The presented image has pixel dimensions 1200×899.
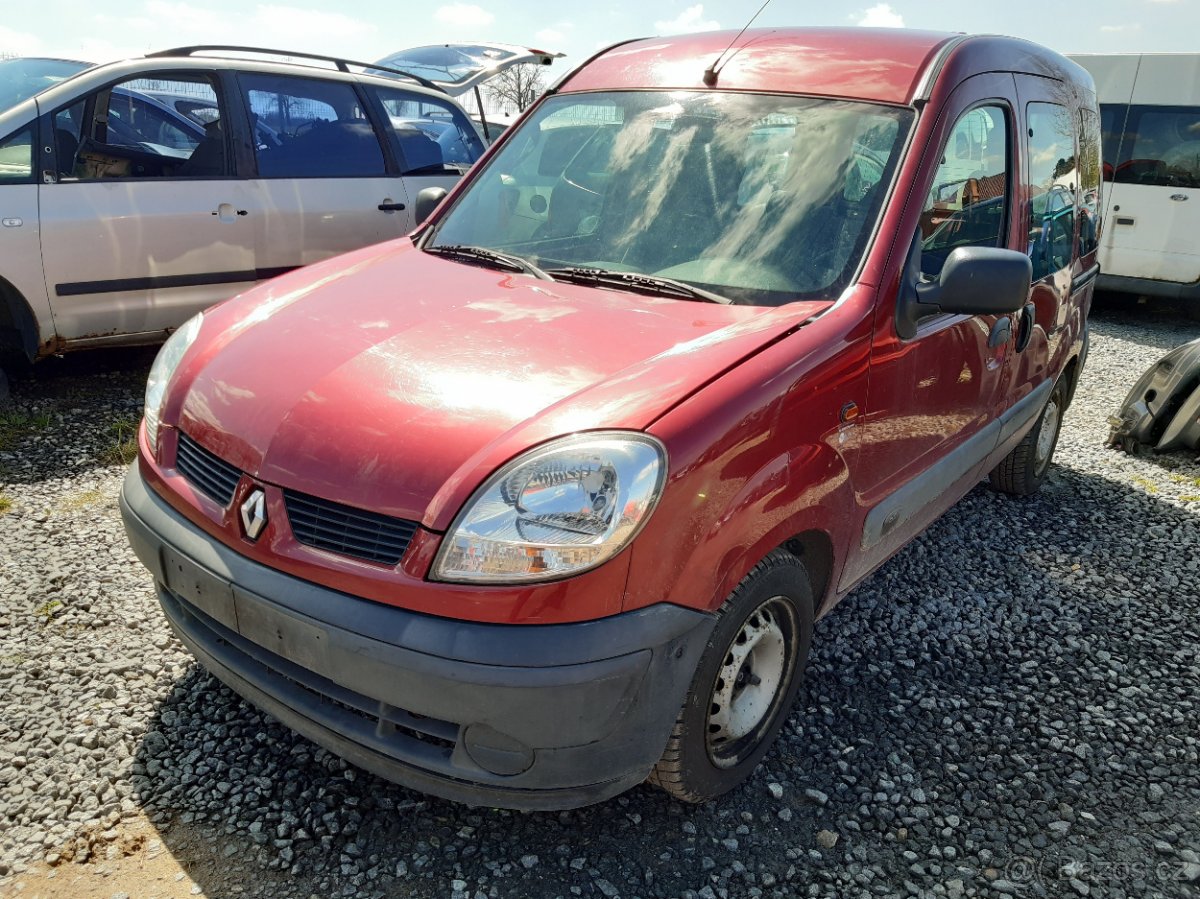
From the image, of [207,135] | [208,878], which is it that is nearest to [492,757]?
[208,878]

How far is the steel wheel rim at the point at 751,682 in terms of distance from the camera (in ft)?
7.78

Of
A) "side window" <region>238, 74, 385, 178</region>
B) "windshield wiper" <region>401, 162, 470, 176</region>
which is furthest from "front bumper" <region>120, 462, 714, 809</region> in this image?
"windshield wiper" <region>401, 162, 470, 176</region>

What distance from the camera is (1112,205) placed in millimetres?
9734

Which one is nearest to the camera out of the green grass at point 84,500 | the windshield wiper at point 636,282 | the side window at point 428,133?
the windshield wiper at point 636,282

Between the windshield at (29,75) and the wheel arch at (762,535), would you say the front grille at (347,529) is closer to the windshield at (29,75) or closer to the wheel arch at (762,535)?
the wheel arch at (762,535)

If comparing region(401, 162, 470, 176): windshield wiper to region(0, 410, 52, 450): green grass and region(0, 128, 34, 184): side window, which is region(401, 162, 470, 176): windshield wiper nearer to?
region(0, 128, 34, 184): side window

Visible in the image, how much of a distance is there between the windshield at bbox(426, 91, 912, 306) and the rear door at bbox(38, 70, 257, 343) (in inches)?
102

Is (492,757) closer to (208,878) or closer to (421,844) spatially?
(421,844)

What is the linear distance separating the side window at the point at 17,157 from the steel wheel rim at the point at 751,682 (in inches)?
174

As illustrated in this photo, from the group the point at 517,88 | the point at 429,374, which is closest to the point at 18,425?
the point at 429,374

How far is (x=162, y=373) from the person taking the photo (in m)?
2.67

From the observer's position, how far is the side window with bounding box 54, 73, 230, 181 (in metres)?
4.86

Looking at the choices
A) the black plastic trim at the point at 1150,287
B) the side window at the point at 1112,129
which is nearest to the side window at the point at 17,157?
the black plastic trim at the point at 1150,287

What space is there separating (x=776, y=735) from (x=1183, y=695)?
162 cm
